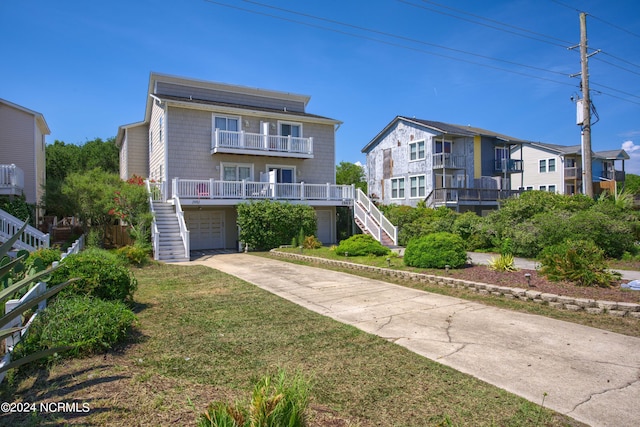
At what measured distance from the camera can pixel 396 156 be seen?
34781mm

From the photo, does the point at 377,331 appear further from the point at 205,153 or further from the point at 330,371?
the point at 205,153

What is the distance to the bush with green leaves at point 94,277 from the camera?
6.05 m

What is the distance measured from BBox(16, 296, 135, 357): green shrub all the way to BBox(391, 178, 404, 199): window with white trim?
30.5 m

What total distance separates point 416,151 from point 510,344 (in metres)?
28.7

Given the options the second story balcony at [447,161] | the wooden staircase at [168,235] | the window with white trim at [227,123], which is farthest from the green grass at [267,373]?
the second story balcony at [447,161]

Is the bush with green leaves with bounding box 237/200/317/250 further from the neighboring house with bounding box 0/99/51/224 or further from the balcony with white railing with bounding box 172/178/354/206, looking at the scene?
the neighboring house with bounding box 0/99/51/224

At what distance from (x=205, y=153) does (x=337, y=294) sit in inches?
600

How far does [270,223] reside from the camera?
18.9m

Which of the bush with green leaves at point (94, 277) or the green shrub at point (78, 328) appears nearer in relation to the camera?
the green shrub at point (78, 328)

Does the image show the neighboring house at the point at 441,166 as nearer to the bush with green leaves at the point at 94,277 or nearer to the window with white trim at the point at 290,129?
the window with white trim at the point at 290,129

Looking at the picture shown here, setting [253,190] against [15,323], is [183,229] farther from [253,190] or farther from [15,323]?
[15,323]

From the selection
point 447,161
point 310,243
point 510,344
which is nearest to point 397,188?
point 447,161

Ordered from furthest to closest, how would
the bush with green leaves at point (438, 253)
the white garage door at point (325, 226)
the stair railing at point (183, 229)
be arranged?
the white garage door at point (325, 226) → the stair railing at point (183, 229) → the bush with green leaves at point (438, 253)

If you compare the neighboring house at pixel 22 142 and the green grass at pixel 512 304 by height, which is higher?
the neighboring house at pixel 22 142
